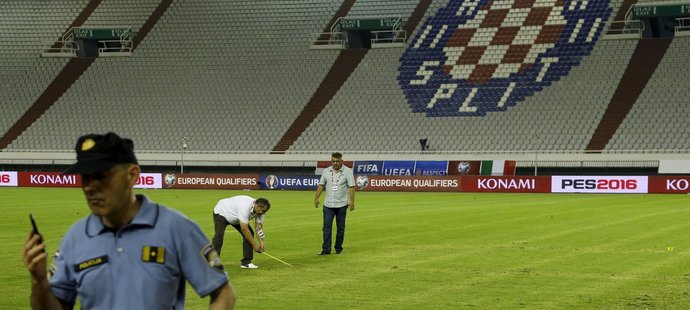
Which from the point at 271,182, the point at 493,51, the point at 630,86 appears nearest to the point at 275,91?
the point at 271,182

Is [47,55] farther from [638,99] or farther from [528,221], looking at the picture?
[528,221]

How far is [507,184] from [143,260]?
47875 mm

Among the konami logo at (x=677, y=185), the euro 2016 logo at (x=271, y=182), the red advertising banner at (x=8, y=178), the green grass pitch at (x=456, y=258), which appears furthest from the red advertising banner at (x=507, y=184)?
the red advertising banner at (x=8, y=178)

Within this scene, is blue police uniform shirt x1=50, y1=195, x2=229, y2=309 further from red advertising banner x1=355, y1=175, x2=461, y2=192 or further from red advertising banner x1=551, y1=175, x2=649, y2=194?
red advertising banner x1=355, y1=175, x2=461, y2=192

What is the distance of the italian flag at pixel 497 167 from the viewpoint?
175ft

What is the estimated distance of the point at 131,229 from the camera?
5105 mm

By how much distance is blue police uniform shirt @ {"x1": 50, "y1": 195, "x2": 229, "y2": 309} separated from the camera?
5.08m

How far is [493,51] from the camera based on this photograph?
61562mm

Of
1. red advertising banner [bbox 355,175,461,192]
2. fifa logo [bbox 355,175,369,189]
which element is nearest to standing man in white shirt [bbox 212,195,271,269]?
fifa logo [bbox 355,175,369,189]

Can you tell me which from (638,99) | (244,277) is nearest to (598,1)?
(638,99)

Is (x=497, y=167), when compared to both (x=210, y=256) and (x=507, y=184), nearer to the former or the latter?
(x=507, y=184)

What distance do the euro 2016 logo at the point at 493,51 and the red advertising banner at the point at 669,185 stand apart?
1099 centimetres

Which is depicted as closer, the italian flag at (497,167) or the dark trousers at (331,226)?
the dark trousers at (331,226)

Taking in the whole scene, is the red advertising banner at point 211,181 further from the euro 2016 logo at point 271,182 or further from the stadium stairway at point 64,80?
the stadium stairway at point 64,80
